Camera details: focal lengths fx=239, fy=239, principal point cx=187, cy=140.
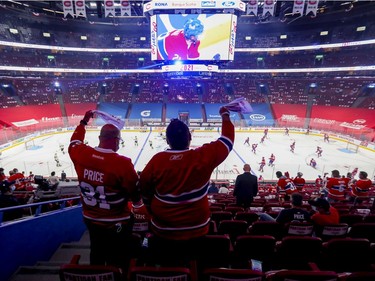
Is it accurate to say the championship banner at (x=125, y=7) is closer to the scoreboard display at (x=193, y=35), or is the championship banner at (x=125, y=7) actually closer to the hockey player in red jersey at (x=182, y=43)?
the scoreboard display at (x=193, y=35)

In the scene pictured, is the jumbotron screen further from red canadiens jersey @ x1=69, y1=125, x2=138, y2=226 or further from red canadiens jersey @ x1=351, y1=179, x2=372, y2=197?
red canadiens jersey @ x1=69, y1=125, x2=138, y2=226

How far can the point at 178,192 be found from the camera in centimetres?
200

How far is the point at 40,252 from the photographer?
13.5 feet

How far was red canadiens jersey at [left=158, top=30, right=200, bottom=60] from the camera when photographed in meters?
27.2

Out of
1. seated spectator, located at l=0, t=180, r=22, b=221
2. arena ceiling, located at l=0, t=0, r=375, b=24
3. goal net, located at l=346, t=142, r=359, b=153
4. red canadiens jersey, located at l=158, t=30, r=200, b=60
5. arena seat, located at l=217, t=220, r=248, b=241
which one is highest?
arena ceiling, located at l=0, t=0, r=375, b=24

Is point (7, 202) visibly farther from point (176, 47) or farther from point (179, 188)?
point (176, 47)

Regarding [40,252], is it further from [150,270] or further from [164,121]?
[164,121]

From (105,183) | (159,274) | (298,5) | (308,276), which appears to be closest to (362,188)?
(308,276)

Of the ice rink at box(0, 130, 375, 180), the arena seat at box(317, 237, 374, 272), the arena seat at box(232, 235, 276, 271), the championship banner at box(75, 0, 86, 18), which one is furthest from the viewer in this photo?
the ice rink at box(0, 130, 375, 180)

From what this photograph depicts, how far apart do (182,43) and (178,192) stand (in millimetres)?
27768

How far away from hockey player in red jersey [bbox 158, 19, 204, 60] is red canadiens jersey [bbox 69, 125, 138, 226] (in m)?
27.2

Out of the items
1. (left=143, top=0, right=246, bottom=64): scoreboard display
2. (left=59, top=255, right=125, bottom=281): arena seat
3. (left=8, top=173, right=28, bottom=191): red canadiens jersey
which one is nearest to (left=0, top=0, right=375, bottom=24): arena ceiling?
(left=143, top=0, right=246, bottom=64): scoreboard display

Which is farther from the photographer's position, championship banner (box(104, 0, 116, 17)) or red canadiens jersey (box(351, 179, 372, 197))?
championship banner (box(104, 0, 116, 17))

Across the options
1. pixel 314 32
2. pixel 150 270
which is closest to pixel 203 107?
pixel 314 32
